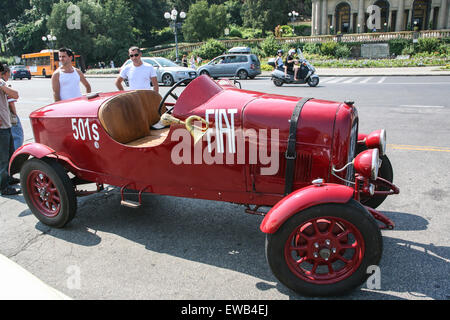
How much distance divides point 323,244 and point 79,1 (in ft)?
193

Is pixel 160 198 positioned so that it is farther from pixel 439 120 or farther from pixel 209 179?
pixel 439 120

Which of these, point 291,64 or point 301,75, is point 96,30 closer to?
point 291,64

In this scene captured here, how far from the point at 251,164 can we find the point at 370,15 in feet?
201

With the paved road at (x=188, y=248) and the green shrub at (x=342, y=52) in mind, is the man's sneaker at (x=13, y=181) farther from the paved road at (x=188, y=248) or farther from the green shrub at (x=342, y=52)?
the green shrub at (x=342, y=52)

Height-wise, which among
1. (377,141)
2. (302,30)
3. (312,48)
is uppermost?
(302,30)

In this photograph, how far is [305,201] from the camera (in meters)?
2.57

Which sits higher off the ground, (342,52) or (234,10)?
(234,10)

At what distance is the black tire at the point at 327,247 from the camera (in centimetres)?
252

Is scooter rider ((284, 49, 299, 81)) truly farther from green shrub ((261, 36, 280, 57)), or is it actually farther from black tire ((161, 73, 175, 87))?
green shrub ((261, 36, 280, 57))

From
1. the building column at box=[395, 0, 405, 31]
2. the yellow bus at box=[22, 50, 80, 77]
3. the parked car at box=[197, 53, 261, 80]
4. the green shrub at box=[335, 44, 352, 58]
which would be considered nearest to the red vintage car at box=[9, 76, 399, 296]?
the parked car at box=[197, 53, 261, 80]

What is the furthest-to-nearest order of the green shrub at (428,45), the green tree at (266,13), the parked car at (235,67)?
the green tree at (266,13) < the green shrub at (428,45) < the parked car at (235,67)

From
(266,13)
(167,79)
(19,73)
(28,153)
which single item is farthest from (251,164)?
(266,13)

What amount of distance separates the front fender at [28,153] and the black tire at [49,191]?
0.26 ft
